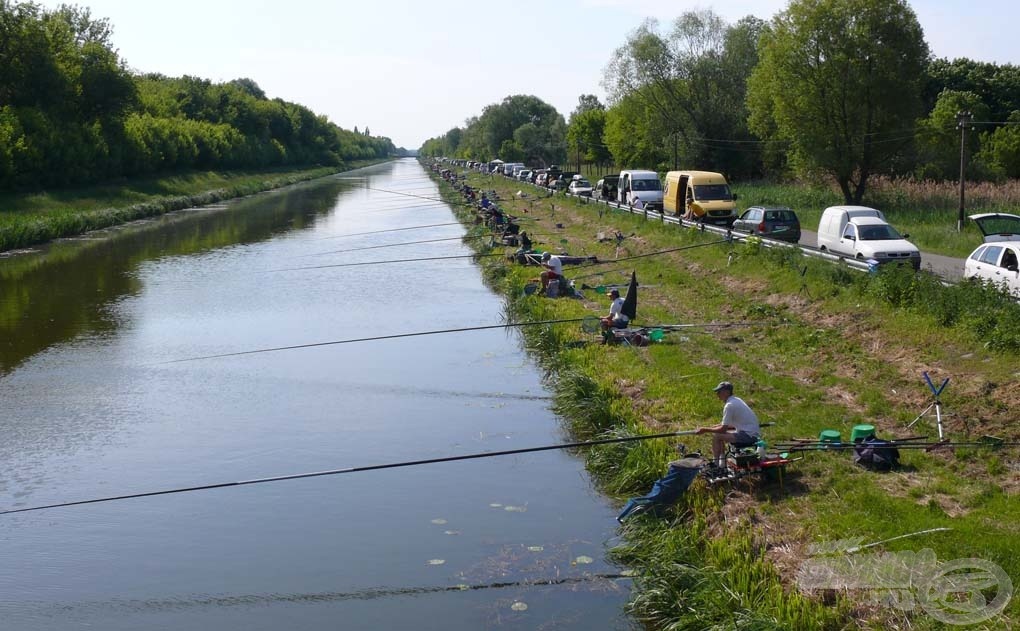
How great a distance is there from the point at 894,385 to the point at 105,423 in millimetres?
14224

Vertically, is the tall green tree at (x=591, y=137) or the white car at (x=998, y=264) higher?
the tall green tree at (x=591, y=137)

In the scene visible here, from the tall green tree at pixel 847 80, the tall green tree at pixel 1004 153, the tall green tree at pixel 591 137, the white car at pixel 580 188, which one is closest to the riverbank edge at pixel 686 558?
the tall green tree at pixel 847 80

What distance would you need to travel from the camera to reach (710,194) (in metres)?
40.0

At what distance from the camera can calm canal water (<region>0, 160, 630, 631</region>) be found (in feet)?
37.6

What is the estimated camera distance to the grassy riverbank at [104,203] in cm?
5034

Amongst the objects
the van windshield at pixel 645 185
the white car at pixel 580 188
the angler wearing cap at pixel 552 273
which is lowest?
the angler wearing cap at pixel 552 273

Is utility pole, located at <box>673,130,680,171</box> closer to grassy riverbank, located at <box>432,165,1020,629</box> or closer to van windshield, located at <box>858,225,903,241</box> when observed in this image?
grassy riverbank, located at <box>432,165,1020,629</box>

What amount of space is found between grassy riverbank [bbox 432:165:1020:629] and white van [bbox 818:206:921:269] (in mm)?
1872

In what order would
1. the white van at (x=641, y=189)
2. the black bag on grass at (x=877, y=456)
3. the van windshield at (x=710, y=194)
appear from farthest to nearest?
the white van at (x=641, y=189) < the van windshield at (x=710, y=194) < the black bag on grass at (x=877, y=456)

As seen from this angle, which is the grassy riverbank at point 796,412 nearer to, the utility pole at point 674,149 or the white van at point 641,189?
the white van at point 641,189

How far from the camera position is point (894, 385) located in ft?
53.9

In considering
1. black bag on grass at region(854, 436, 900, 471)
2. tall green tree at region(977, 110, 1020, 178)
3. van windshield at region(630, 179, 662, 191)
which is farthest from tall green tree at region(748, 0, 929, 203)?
black bag on grass at region(854, 436, 900, 471)

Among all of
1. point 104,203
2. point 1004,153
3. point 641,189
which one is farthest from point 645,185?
point 104,203

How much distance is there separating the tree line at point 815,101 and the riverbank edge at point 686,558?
2720 centimetres
